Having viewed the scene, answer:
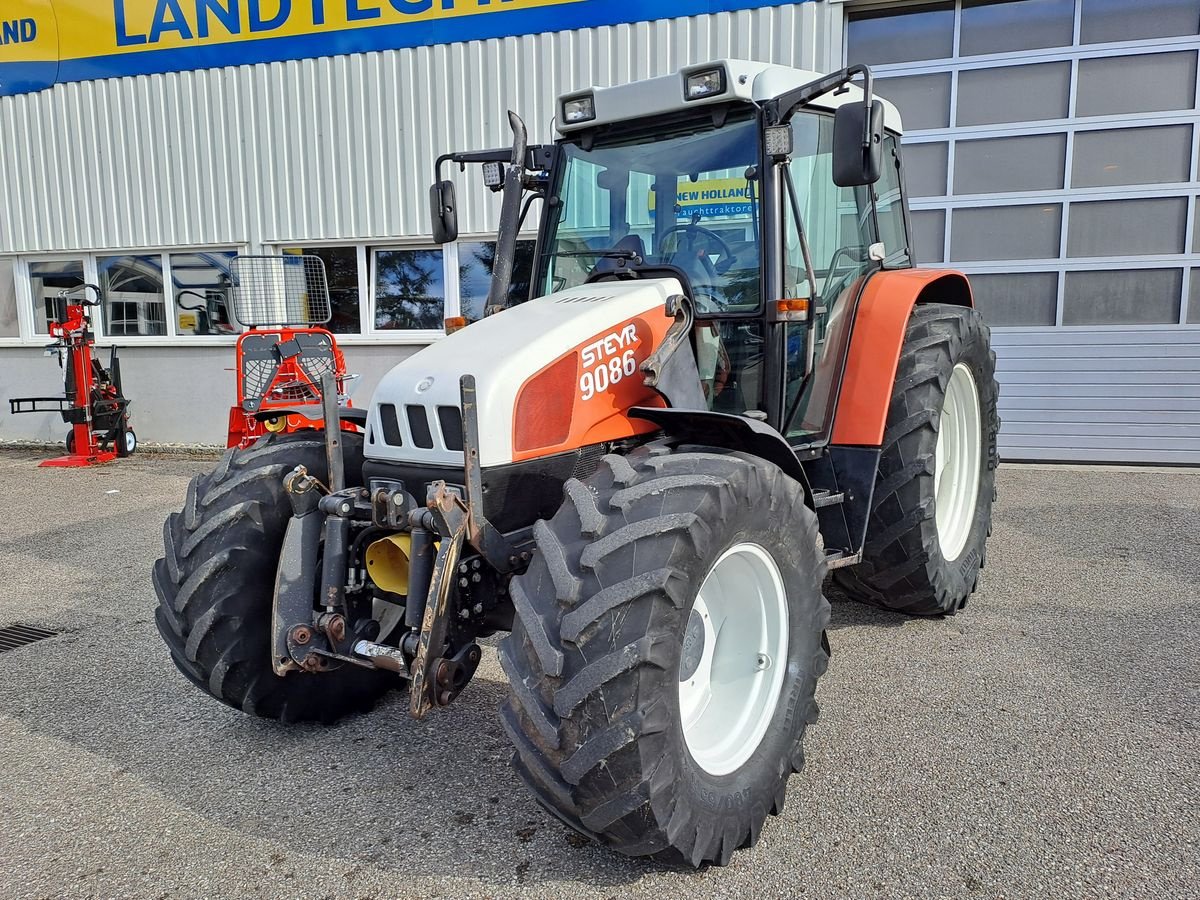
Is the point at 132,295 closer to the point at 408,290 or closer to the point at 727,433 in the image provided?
the point at 408,290

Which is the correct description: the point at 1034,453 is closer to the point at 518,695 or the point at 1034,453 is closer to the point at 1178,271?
the point at 1178,271

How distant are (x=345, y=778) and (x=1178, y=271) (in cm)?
818

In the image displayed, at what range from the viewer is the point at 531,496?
9.11 ft

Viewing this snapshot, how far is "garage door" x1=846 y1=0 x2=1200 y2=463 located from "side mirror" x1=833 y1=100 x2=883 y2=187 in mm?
5509

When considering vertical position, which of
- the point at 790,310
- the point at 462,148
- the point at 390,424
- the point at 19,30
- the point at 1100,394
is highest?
the point at 19,30

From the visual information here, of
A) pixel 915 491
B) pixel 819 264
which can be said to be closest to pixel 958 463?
pixel 915 491

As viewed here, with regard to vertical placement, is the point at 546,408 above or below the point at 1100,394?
above

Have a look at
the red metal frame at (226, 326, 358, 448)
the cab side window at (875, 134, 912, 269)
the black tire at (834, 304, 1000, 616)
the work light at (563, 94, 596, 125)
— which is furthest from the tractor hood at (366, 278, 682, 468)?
the red metal frame at (226, 326, 358, 448)

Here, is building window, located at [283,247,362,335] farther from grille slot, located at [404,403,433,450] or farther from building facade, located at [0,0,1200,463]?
grille slot, located at [404,403,433,450]

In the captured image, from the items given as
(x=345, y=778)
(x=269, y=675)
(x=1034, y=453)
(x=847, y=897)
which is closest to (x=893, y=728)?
(x=847, y=897)

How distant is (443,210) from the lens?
400 cm

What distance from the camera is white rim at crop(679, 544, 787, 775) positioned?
2633mm

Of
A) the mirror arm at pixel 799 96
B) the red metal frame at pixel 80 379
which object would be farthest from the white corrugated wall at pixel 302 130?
the mirror arm at pixel 799 96

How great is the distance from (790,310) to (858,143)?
64cm
